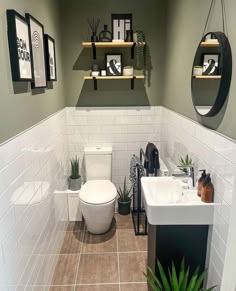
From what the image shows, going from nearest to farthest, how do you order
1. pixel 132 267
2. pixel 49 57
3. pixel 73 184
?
pixel 49 57 < pixel 132 267 < pixel 73 184

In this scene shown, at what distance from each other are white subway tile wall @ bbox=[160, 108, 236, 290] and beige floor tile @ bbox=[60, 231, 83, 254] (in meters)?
1.36

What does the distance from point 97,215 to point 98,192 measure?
0.24 metres

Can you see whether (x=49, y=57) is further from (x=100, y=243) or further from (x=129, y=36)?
(x=100, y=243)

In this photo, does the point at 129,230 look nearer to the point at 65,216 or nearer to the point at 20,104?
the point at 65,216

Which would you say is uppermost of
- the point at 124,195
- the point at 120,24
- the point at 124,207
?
the point at 120,24

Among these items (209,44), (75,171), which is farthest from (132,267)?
(209,44)

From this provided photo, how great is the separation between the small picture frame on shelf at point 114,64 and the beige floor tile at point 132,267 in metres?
1.92

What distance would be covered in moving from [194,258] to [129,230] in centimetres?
121

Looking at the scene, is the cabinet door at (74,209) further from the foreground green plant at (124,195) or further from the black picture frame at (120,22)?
the black picture frame at (120,22)

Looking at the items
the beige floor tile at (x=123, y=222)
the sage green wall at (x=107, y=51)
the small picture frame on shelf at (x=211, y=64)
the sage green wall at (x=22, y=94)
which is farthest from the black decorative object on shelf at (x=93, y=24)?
the beige floor tile at (x=123, y=222)

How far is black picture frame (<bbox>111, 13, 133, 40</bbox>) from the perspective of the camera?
104 inches

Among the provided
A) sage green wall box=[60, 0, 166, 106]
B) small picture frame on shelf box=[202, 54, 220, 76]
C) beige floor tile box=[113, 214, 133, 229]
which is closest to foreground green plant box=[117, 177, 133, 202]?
beige floor tile box=[113, 214, 133, 229]

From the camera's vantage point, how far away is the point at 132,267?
7.22ft

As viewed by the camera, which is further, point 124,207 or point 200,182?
point 124,207
